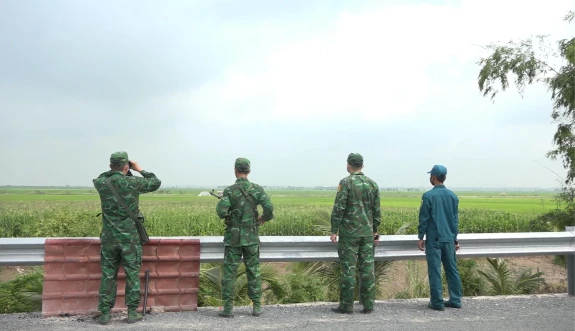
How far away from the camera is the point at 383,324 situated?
555cm

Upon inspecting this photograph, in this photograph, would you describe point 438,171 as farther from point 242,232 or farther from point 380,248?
point 242,232

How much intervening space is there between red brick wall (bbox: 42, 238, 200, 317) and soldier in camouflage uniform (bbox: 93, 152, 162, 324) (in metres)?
0.30

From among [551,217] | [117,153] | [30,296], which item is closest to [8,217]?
[30,296]

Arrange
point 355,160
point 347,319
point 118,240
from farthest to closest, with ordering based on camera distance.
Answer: point 355,160
point 347,319
point 118,240

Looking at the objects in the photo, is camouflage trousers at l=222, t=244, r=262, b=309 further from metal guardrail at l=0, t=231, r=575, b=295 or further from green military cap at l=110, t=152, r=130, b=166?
green military cap at l=110, t=152, r=130, b=166

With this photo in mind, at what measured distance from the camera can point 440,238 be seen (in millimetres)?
6359

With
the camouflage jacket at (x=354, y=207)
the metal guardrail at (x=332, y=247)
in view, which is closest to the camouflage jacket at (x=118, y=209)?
the metal guardrail at (x=332, y=247)

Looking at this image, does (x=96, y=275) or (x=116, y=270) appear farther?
(x=96, y=275)

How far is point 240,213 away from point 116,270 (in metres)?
1.63

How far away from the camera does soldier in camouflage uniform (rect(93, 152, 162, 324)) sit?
5.60m

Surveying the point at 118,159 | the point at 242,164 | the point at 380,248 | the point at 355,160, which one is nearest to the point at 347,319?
the point at 380,248

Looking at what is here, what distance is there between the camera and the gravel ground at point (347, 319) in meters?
5.37

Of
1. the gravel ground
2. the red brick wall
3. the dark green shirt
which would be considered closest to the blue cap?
the dark green shirt

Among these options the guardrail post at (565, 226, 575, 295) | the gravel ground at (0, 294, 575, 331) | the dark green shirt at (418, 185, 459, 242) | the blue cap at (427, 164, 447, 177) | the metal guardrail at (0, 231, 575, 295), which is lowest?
the gravel ground at (0, 294, 575, 331)
